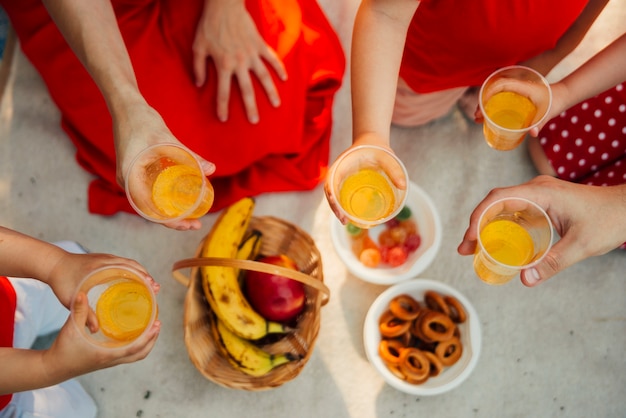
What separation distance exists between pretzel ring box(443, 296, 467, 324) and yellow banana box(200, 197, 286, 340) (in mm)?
477

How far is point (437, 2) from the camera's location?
1361 millimetres

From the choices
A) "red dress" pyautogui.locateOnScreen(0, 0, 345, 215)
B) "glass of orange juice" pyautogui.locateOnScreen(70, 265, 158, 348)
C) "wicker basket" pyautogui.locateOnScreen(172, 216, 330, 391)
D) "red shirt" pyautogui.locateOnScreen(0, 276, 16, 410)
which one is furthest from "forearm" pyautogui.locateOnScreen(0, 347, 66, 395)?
"red dress" pyautogui.locateOnScreen(0, 0, 345, 215)

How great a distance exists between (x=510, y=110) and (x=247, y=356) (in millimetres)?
894

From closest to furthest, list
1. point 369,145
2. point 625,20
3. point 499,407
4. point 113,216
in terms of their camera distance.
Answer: point 369,145
point 499,407
point 113,216
point 625,20

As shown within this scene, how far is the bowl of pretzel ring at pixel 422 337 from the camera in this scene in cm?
149

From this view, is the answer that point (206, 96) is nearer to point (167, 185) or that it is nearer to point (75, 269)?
point (167, 185)

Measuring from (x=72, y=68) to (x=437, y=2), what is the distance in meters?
0.95

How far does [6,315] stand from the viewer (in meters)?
1.28

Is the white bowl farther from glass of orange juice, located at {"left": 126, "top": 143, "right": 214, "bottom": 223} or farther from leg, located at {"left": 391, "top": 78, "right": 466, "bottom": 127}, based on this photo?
glass of orange juice, located at {"left": 126, "top": 143, "right": 214, "bottom": 223}

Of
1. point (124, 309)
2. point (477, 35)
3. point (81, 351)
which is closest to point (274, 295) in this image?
point (124, 309)

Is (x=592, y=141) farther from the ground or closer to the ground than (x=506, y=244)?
closer to the ground

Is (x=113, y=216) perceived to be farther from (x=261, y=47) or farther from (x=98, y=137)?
(x=261, y=47)

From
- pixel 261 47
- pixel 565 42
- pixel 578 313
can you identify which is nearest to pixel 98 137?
pixel 261 47

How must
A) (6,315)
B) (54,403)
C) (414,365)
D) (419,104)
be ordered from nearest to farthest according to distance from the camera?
(6,315)
(54,403)
(414,365)
(419,104)
